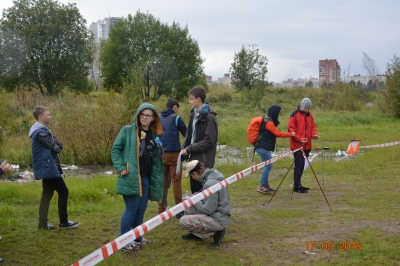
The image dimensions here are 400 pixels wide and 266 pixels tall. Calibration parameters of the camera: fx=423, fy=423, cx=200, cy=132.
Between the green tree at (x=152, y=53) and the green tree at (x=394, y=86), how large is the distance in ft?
67.9

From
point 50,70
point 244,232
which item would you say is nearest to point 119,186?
point 244,232

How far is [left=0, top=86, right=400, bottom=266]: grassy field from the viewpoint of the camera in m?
4.89

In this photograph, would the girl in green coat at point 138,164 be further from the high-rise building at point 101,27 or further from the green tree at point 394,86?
the high-rise building at point 101,27

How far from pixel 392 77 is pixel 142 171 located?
24882 mm

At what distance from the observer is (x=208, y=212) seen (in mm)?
5168

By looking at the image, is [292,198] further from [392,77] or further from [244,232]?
[392,77]

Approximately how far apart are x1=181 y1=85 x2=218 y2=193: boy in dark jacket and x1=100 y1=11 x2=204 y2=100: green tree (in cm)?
3571

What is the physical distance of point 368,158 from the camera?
12.1 metres

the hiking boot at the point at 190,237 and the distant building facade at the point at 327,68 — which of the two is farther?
the distant building facade at the point at 327,68

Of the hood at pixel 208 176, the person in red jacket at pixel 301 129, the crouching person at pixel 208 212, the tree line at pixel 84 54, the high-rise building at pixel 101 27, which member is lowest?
the crouching person at pixel 208 212

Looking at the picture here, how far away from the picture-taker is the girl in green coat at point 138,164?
4.79m

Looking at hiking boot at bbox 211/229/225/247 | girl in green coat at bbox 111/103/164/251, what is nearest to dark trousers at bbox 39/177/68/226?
girl in green coat at bbox 111/103/164/251

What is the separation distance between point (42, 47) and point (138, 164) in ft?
110

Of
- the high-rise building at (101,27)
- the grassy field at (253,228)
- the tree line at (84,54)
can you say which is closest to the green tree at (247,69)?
the tree line at (84,54)
